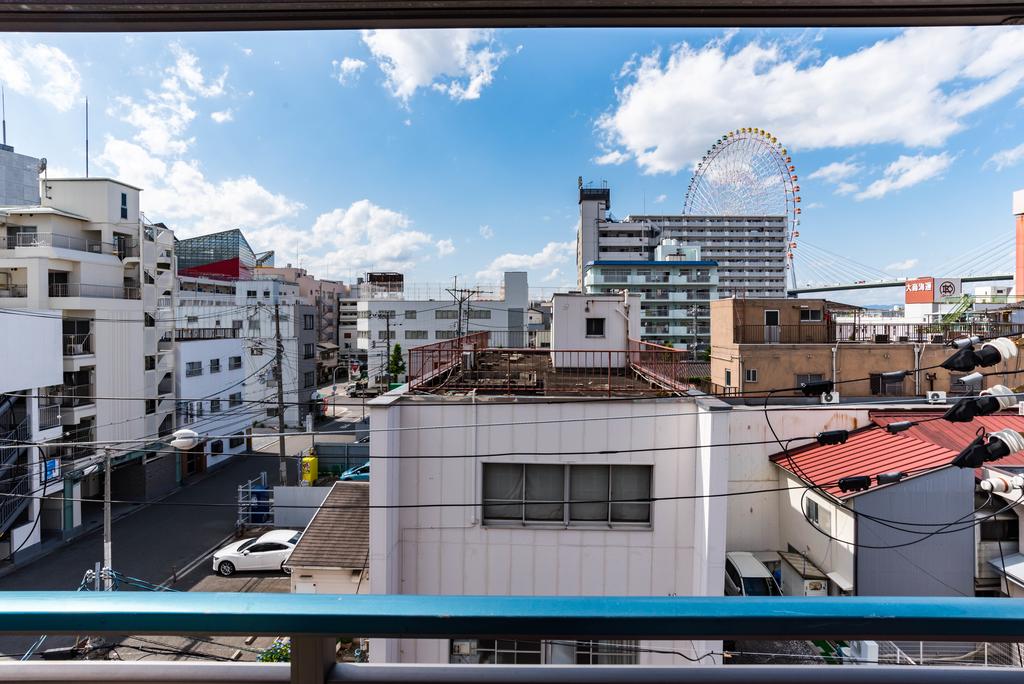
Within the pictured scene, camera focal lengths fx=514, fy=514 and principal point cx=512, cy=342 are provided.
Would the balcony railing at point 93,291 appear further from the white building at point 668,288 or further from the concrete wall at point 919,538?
the white building at point 668,288

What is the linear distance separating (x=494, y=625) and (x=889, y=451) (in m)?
7.18

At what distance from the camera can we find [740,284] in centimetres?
5078

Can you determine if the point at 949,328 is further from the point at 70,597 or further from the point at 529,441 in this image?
the point at 70,597

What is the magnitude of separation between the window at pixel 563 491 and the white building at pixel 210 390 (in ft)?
46.0

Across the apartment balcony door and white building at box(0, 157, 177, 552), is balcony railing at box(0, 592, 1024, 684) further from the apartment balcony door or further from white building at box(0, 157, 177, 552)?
the apartment balcony door

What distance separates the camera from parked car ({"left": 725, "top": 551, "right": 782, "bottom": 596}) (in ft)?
20.5

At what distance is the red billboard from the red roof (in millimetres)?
16317

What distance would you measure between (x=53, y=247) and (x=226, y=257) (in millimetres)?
27686

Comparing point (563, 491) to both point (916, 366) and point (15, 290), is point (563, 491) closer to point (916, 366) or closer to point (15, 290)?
point (916, 366)

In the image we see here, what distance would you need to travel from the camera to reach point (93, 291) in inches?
545

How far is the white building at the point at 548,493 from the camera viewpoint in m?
4.17

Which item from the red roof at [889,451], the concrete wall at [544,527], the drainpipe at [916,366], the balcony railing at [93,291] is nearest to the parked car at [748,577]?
the red roof at [889,451]

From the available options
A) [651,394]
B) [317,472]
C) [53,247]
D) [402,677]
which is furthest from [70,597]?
[53,247]

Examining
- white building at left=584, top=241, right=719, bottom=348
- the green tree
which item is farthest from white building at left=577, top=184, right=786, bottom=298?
the green tree
